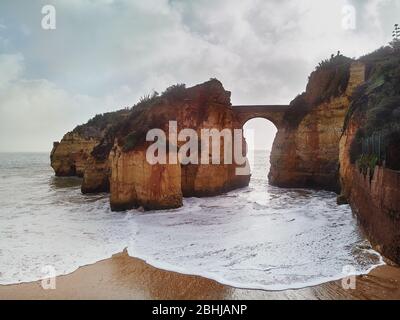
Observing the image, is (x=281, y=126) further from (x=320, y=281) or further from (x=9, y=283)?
(x=9, y=283)

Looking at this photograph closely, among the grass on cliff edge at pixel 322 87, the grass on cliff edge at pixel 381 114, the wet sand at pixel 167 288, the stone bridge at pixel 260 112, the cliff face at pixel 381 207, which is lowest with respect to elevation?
the wet sand at pixel 167 288

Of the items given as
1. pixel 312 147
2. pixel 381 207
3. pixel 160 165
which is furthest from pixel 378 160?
pixel 312 147

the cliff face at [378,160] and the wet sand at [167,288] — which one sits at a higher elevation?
the cliff face at [378,160]

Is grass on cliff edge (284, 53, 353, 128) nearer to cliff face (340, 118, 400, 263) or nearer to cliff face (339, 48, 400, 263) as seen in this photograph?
cliff face (339, 48, 400, 263)

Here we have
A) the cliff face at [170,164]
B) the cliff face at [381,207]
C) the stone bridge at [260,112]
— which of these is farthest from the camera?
the stone bridge at [260,112]

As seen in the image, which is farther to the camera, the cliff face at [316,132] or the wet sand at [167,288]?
the cliff face at [316,132]

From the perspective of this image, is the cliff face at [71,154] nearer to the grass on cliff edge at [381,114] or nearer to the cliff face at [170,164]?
the cliff face at [170,164]

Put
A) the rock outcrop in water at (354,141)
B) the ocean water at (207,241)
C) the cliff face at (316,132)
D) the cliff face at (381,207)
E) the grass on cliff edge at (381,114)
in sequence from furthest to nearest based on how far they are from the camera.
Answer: the cliff face at (316,132), the grass on cliff edge at (381,114), the rock outcrop in water at (354,141), the ocean water at (207,241), the cliff face at (381,207)

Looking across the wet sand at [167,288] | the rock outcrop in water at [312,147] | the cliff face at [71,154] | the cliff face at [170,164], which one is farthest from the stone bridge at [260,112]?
the wet sand at [167,288]
